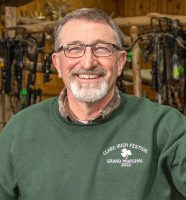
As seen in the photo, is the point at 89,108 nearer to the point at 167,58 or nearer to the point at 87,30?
the point at 87,30

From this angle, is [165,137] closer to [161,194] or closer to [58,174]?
[161,194]

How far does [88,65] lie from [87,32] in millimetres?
139

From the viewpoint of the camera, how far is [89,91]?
2.13m

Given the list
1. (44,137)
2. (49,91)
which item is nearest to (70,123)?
(44,137)

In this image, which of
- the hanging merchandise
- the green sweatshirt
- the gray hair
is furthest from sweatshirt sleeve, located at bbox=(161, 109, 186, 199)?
the hanging merchandise

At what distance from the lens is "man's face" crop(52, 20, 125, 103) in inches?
82.5

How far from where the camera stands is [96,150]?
6.72 feet

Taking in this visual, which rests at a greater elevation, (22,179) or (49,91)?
(22,179)

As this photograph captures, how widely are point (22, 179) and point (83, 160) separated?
273mm

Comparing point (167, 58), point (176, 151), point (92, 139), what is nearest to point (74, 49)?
point (92, 139)

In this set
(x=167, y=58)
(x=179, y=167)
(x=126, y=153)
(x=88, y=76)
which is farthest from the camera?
(x=167, y=58)

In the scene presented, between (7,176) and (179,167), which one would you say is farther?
(7,176)

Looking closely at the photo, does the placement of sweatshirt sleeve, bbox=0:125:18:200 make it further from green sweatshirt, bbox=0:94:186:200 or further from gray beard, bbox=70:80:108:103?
gray beard, bbox=70:80:108:103

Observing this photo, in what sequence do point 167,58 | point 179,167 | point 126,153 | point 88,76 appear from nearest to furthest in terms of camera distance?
point 179,167
point 126,153
point 88,76
point 167,58
